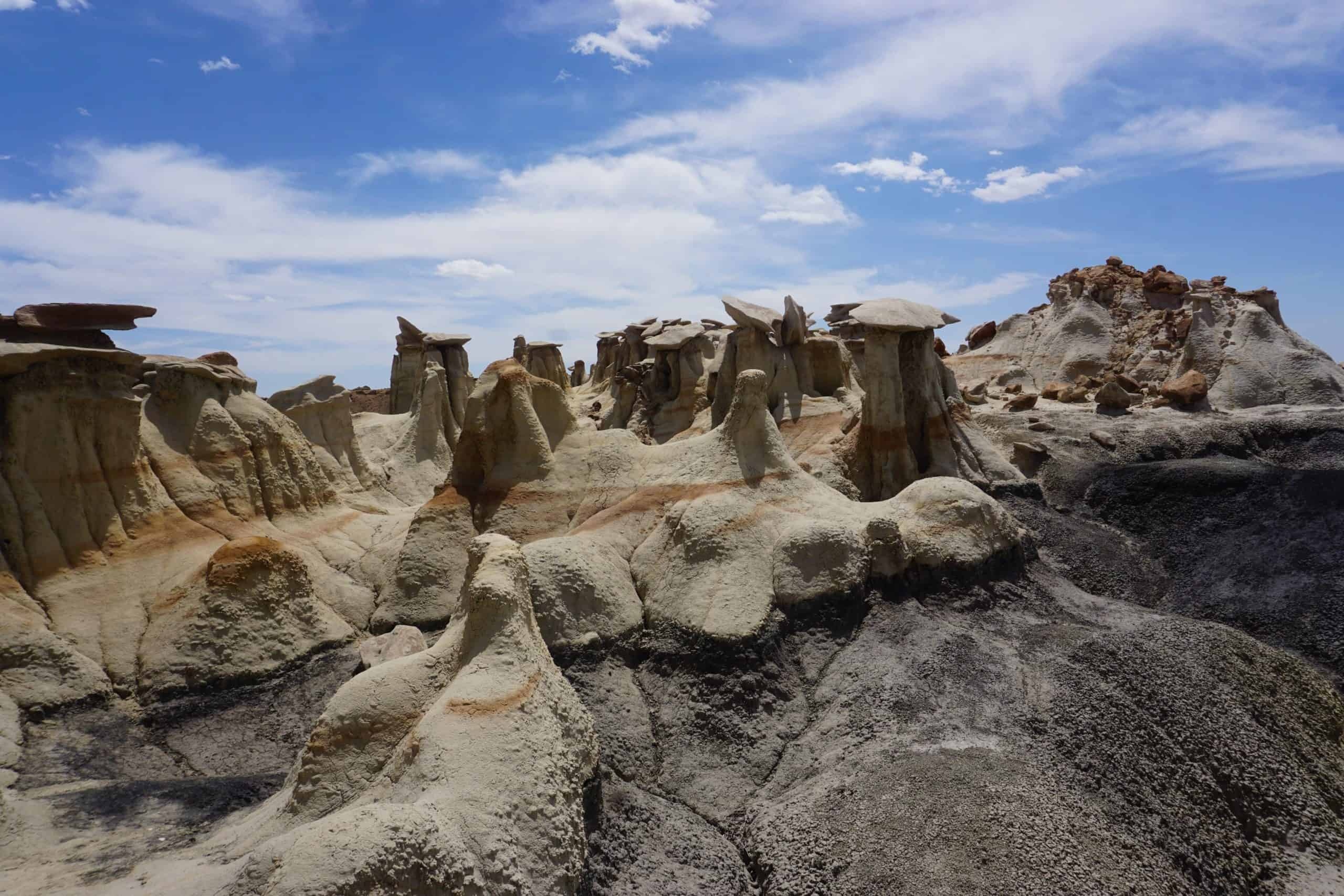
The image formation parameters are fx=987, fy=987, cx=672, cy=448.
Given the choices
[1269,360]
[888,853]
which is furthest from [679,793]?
[1269,360]

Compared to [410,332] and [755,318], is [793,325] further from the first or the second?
[410,332]

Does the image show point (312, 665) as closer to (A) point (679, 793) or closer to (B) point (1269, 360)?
(A) point (679, 793)

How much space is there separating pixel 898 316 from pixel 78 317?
9800 millimetres

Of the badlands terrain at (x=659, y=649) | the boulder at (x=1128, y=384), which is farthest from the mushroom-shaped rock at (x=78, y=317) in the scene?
the boulder at (x=1128, y=384)

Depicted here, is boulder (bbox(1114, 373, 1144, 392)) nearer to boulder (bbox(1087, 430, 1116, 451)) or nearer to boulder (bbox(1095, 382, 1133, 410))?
boulder (bbox(1095, 382, 1133, 410))

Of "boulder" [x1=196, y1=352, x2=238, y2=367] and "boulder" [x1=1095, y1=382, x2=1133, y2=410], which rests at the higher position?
"boulder" [x1=196, y1=352, x2=238, y2=367]

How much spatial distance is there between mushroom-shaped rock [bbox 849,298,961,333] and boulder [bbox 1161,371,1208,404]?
27.7 ft

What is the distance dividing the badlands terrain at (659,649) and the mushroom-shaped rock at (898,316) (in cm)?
10

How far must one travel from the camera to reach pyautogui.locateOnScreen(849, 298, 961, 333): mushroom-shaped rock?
42.9 feet

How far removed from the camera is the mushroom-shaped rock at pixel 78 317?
10.4 meters

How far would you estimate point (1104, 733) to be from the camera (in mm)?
7098

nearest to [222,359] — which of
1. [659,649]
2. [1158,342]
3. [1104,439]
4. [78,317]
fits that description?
[78,317]

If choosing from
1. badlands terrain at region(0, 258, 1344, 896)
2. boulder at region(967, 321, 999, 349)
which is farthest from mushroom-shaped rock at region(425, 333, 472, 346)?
boulder at region(967, 321, 999, 349)

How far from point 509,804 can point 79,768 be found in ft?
16.5
